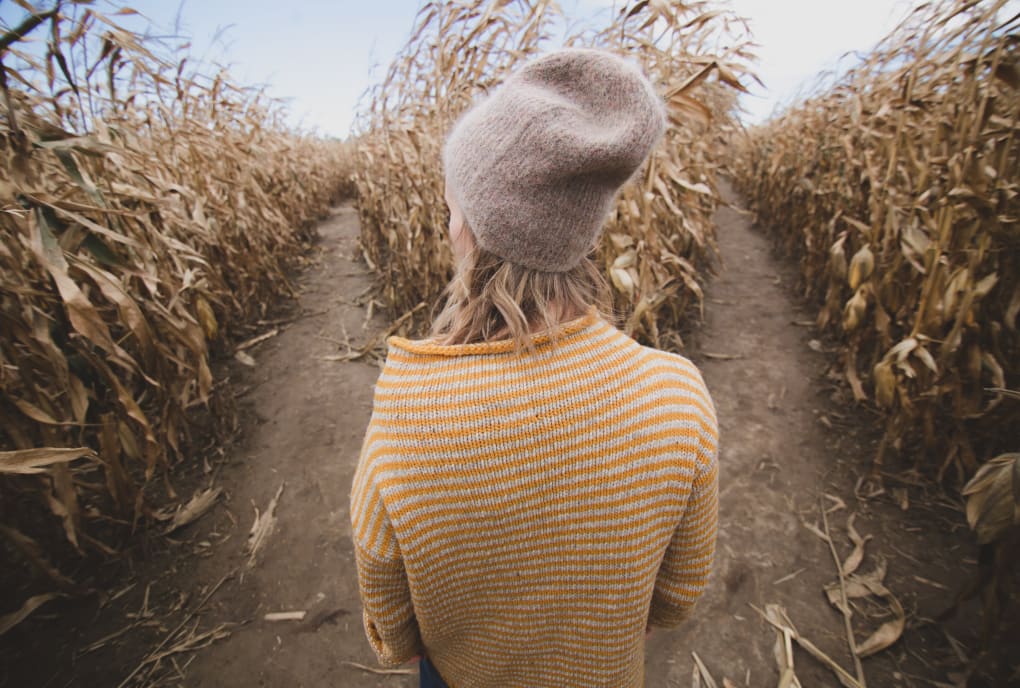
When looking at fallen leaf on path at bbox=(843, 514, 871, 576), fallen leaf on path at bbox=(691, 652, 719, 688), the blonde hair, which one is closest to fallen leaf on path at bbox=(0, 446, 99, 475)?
the blonde hair

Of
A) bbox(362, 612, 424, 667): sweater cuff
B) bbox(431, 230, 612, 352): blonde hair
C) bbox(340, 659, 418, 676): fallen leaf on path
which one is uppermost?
bbox(431, 230, 612, 352): blonde hair

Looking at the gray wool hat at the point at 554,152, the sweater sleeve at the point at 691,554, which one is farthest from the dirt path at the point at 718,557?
the gray wool hat at the point at 554,152

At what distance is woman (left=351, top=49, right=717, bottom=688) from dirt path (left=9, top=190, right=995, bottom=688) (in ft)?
4.07

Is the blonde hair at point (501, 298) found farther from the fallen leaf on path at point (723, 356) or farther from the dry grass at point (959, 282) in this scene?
the fallen leaf on path at point (723, 356)

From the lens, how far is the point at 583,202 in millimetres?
641

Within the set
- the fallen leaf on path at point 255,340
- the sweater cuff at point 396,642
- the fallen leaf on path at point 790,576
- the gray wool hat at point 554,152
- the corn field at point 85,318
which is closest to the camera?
the gray wool hat at point 554,152

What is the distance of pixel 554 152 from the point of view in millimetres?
583

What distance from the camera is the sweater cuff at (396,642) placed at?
90cm

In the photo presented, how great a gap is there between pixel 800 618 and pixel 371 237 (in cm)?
459

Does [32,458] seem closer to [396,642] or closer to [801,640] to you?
[396,642]

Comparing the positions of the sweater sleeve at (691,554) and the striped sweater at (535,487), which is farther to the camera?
the sweater sleeve at (691,554)

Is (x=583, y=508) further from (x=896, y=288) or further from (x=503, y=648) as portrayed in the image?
(x=896, y=288)

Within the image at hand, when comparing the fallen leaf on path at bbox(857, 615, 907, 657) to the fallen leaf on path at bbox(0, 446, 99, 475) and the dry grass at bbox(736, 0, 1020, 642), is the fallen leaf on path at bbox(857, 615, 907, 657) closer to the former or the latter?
the dry grass at bbox(736, 0, 1020, 642)

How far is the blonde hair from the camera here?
0.68 meters
